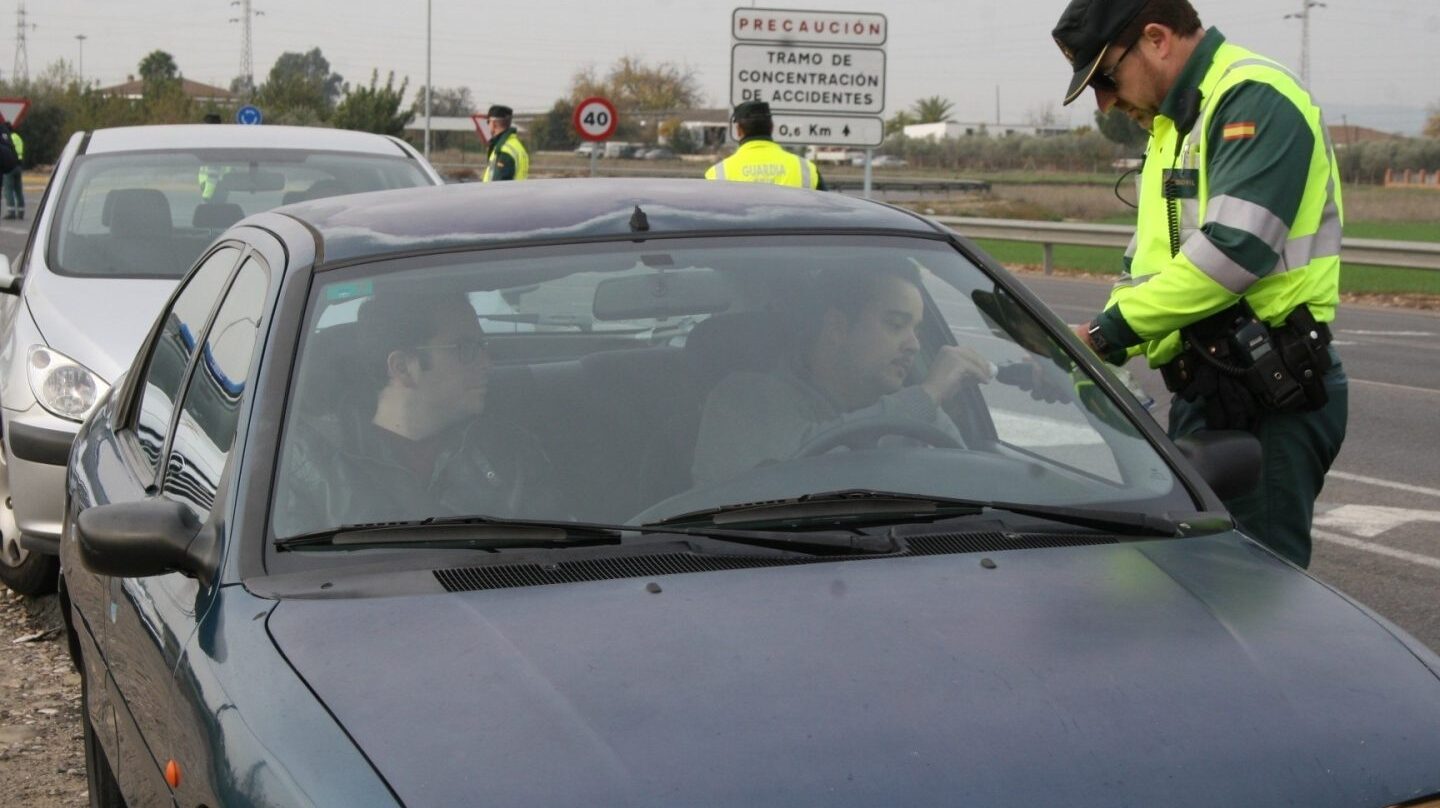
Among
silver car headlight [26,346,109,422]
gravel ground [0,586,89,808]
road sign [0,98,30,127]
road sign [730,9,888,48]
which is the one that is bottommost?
gravel ground [0,586,89,808]

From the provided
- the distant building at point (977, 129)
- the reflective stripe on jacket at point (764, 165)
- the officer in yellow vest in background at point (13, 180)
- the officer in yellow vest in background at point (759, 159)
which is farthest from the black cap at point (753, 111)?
the distant building at point (977, 129)

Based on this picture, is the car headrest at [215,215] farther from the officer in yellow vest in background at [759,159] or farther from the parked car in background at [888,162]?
the parked car in background at [888,162]

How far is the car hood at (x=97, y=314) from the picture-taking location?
6297 mm

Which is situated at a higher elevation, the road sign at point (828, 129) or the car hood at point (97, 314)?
the road sign at point (828, 129)

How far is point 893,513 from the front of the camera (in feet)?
9.87

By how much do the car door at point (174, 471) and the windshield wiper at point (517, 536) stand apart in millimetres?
225

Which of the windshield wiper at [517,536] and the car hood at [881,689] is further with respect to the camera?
the windshield wiper at [517,536]

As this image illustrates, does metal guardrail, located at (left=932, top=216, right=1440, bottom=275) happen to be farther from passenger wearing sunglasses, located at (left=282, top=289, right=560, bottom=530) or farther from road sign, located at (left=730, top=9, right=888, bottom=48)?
passenger wearing sunglasses, located at (left=282, top=289, right=560, bottom=530)

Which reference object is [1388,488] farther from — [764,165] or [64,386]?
[64,386]

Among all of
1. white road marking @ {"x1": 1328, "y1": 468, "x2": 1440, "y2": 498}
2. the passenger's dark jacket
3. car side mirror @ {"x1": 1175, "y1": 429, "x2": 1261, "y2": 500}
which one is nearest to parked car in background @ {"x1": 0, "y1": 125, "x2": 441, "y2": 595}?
the passenger's dark jacket

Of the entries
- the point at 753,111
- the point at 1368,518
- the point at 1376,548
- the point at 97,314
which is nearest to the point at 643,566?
the point at 97,314

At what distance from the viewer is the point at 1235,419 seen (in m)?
4.21

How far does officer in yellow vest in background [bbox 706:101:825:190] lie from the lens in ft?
36.8

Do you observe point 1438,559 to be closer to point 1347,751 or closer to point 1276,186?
point 1276,186
